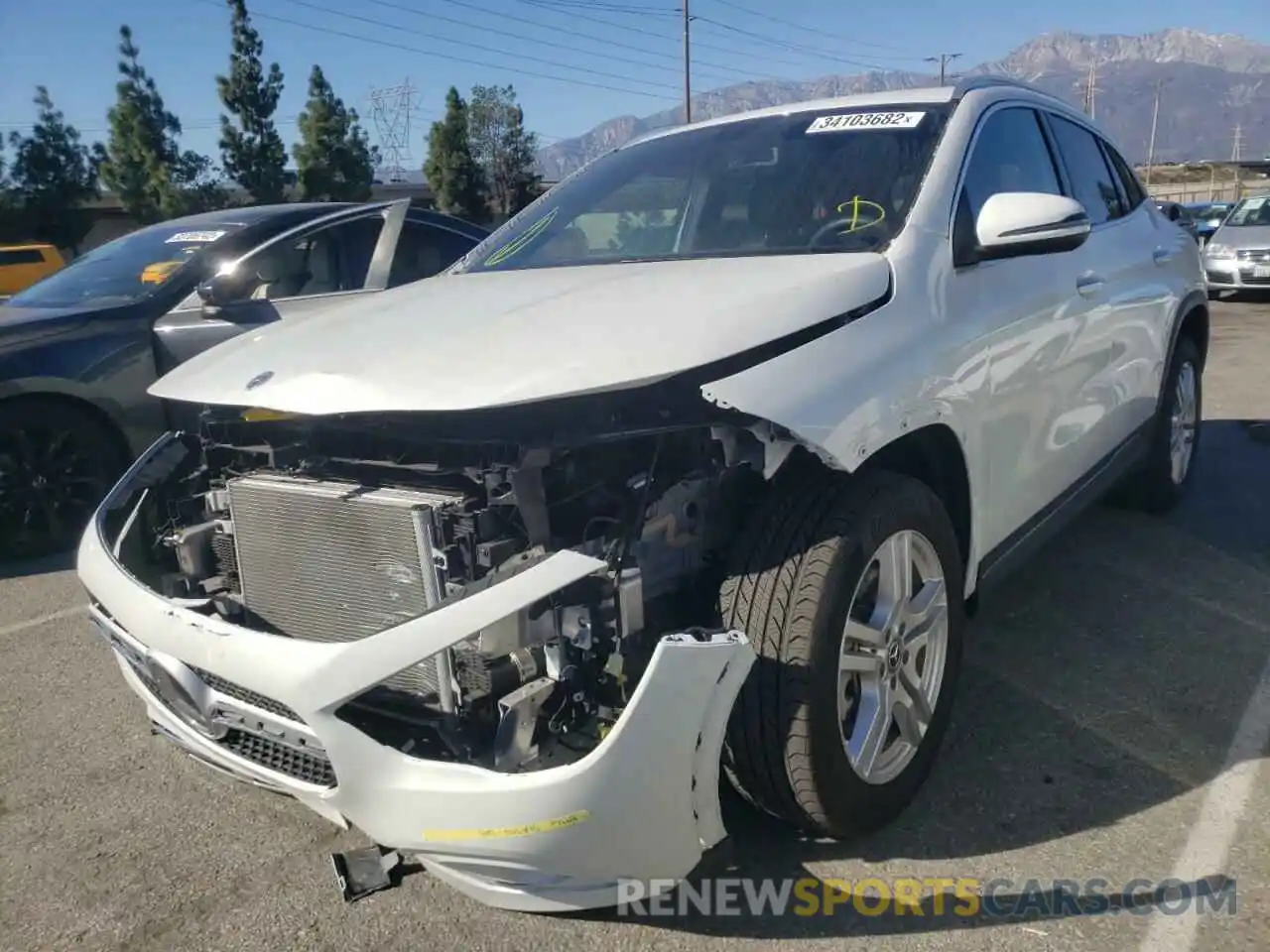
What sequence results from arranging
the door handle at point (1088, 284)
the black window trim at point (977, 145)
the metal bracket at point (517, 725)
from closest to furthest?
the metal bracket at point (517, 725) → the black window trim at point (977, 145) → the door handle at point (1088, 284)

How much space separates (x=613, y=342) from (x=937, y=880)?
4.76ft

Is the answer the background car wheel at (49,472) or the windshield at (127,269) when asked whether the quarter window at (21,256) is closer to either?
the windshield at (127,269)

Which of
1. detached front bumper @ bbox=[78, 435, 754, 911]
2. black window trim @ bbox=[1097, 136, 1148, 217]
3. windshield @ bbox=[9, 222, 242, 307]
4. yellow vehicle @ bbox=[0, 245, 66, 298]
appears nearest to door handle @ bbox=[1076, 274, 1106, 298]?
black window trim @ bbox=[1097, 136, 1148, 217]

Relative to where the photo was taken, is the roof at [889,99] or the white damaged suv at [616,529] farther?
the roof at [889,99]

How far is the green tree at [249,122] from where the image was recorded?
40344 millimetres

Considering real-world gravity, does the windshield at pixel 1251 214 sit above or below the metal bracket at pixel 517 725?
above

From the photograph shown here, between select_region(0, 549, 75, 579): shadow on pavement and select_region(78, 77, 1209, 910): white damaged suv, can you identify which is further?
select_region(0, 549, 75, 579): shadow on pavement

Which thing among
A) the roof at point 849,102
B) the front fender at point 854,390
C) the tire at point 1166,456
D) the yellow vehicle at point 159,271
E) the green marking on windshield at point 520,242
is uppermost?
the roof at point 849,102

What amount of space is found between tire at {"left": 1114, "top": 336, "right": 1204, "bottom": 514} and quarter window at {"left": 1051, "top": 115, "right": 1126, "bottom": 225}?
934 millimetres

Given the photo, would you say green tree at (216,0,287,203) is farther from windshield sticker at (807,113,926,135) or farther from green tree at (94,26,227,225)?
windshield sticker at (807,113,926,135)

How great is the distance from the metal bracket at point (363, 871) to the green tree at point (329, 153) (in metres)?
42.0

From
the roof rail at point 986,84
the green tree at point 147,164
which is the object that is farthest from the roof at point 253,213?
the green tree at point 147,164

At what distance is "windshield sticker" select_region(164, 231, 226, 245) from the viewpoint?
6.02 metres

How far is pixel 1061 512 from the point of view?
362 centimetres
